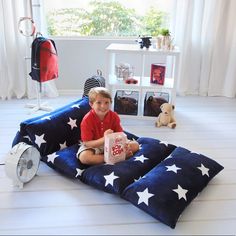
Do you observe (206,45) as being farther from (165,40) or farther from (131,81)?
(131,81)

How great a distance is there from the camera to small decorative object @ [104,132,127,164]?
177 cm

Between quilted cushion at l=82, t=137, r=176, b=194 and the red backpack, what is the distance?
1.27 meters

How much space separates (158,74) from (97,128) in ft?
3.59

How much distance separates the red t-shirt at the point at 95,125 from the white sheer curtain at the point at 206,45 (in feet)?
6.01

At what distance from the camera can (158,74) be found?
2.76 meters

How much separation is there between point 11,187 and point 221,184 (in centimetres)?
124

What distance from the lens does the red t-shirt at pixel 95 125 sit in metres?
1.87

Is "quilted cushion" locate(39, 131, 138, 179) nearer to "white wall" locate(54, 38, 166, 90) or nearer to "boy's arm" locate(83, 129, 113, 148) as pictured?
"boy's arm" locate(83, 129, 113, 148)

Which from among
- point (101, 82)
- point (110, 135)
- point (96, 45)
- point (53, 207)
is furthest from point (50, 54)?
point (53, 207)

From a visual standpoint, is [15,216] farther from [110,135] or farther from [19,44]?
[19,44]

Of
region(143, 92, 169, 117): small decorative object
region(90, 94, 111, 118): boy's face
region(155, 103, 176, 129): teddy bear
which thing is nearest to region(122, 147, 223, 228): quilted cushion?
region(90, 94, 111, 118): boy's face

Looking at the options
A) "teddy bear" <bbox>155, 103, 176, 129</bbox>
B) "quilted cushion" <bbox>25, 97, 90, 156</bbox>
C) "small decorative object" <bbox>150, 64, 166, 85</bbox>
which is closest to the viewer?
"quilted cushion" <bbox>25, 97, 90, 156</bbox>

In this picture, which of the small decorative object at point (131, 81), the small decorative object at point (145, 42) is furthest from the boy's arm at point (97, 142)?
the small decorative object at point (145, 42)

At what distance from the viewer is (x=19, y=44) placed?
3.18 m
